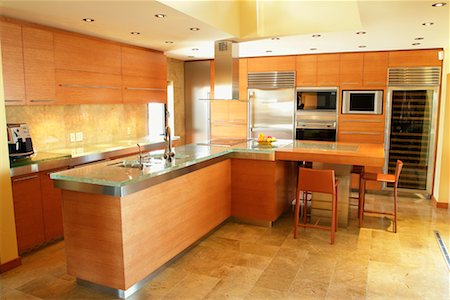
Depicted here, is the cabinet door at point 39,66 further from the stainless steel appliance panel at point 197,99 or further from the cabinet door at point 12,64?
the stainless steel appliance panel at point 197,99

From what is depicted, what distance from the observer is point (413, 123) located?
5859 mm

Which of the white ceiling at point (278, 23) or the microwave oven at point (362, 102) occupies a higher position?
the white ceiling at point (278, 23)

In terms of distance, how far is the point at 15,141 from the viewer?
12.1ft

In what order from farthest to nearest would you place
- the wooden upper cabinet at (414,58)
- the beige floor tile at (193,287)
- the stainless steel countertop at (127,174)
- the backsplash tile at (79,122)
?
the wooden upper cabinet at (414,58)
the backsplash tile at (79,122)
the beige floor tile at (193,287)
the stainless steel countertop at (127,174)

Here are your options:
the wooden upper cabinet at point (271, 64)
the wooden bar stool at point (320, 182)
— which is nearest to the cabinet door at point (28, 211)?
the wooden bar stool at point (320, 182)

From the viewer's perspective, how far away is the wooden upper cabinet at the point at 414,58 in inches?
220

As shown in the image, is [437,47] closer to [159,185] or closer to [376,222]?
[376,222]

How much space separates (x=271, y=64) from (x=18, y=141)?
435 centimetres

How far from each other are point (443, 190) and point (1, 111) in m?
5.71

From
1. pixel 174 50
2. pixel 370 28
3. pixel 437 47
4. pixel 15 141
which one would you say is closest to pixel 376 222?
pixel 370 28

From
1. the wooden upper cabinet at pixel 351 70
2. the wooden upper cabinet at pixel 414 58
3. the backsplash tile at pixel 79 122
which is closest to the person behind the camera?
the backsplash tile at pixel 79 122

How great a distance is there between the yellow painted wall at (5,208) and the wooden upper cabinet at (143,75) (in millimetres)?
2159

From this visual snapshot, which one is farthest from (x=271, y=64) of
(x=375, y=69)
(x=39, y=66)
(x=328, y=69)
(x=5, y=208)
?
(x=5, y=208)

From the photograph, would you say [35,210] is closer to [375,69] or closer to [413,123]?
[375,69]
